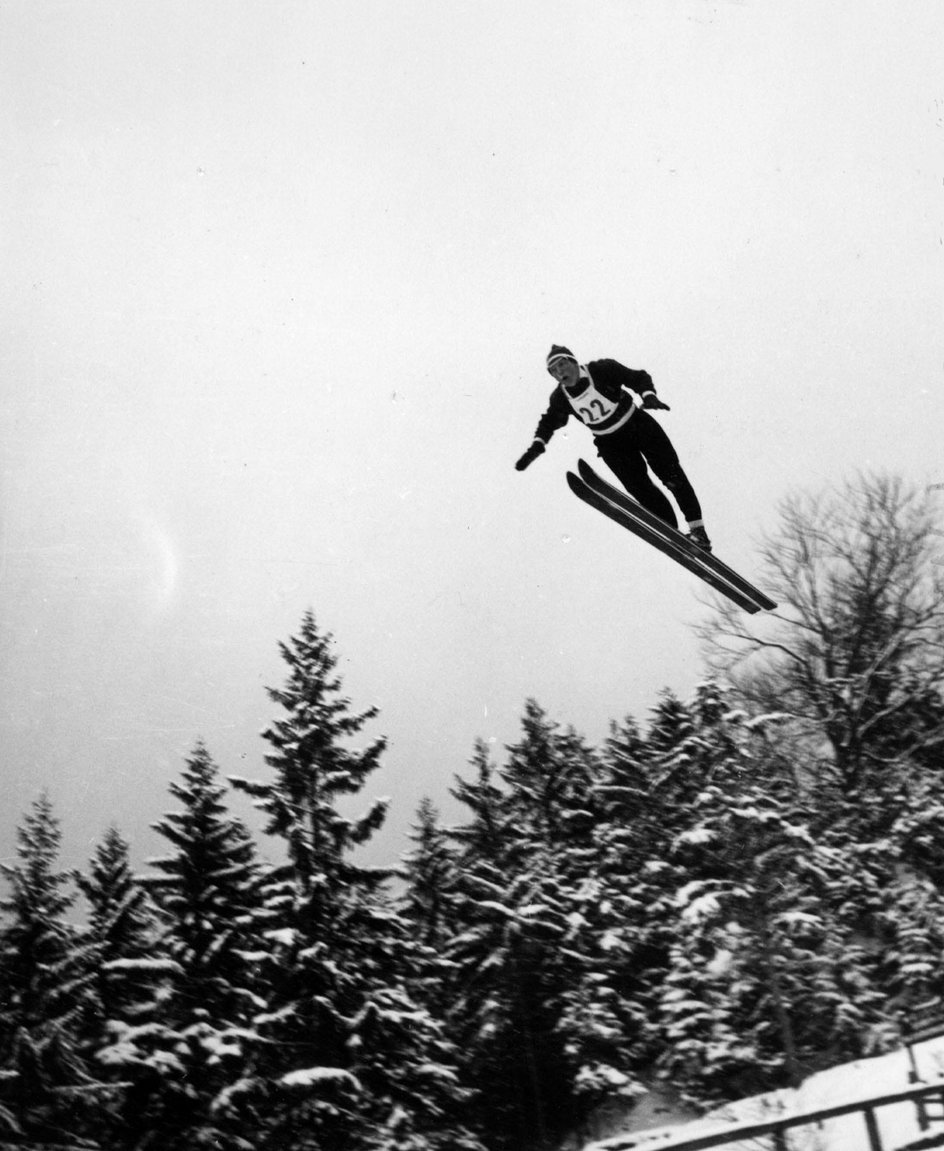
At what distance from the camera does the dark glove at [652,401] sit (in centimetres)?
638

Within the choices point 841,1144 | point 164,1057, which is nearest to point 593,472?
point 841,1144

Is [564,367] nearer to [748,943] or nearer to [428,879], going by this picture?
[748,943]

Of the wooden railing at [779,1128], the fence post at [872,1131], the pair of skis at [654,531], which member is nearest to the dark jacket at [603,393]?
the pair of skis at [654,531]

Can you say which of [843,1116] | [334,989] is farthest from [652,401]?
[334,989]

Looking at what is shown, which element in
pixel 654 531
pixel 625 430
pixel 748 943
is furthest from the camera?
pixel 748 943

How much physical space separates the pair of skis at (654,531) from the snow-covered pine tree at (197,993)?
9.00 meters

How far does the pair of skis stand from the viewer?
731 cm

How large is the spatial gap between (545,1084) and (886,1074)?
765 cm

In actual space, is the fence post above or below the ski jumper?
below

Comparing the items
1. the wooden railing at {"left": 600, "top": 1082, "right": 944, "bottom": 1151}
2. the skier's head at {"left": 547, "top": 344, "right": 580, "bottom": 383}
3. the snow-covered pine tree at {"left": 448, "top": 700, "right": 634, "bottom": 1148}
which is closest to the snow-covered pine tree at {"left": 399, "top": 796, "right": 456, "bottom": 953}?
the snow-covered pine tree at {"left": 448, "top": 700, "right": 634, "bottom": 1148}

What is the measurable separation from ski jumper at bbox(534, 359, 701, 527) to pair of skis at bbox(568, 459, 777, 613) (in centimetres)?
13

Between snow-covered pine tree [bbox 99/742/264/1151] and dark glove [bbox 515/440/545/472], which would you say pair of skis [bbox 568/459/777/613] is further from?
snow-covered pine tree [bbox 99/742/264/1151]

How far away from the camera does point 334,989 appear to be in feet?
40.3

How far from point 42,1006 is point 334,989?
5092mm
